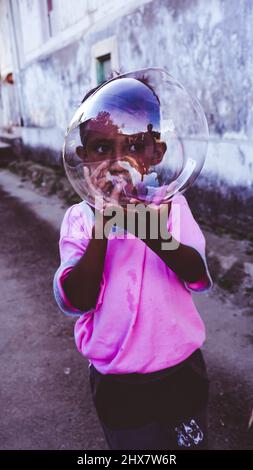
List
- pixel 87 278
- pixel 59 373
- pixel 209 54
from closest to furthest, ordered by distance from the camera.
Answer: pixel 87 278, pixel 59 373, pixel 209 54

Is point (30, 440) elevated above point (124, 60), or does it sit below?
below

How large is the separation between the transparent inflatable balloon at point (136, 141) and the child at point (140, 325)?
3 centimetres

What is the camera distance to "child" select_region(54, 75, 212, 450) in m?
1.19

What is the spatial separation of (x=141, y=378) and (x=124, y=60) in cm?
595

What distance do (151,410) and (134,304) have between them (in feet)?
0.99

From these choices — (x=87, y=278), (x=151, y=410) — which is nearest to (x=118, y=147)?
(x=87, y=278)

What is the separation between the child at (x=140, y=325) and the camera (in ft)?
3.90

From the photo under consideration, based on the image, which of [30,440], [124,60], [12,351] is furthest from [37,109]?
[30,440]

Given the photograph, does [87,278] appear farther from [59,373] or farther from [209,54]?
[209,54]

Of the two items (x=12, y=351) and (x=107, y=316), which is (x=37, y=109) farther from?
(x=107, y=316)

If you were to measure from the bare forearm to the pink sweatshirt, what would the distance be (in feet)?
0.08

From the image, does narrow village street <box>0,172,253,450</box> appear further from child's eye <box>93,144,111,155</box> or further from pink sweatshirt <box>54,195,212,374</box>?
child's eye <box>93,144,111,155</box>

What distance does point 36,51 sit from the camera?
10492 millimetres

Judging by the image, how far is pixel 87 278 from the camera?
3.76 ft
